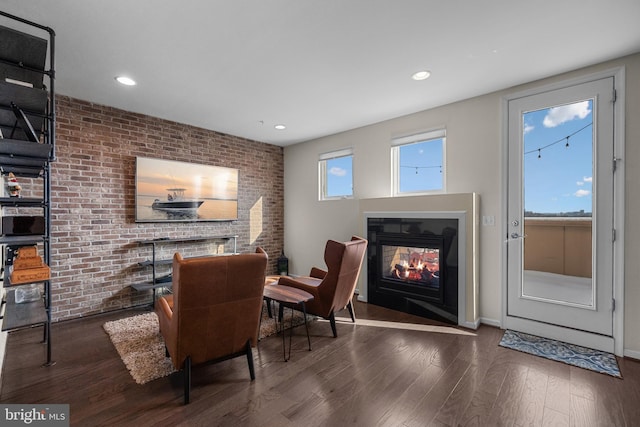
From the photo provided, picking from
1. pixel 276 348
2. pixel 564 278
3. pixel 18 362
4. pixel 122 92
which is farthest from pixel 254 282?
pixel 564 278

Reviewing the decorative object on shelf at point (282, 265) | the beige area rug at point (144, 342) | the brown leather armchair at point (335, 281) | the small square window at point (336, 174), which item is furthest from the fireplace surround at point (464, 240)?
the decorative object on shelf at point (282, 265)

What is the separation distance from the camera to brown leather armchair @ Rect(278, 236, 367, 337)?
2801mm

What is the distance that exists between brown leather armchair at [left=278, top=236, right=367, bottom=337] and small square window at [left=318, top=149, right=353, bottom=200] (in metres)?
1.92

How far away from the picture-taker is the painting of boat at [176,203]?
4.10 m

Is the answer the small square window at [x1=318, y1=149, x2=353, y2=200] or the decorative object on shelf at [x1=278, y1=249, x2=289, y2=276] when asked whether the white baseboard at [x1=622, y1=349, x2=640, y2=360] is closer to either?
the small square window at [x1=318, y1=149, x2=353, y2=200]

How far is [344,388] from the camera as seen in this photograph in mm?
2092

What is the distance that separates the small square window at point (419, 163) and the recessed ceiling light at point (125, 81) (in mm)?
3183

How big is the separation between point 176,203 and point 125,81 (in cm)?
176

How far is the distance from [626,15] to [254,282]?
3.16 metres

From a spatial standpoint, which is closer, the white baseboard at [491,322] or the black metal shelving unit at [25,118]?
the black metal shelving unit at [25,118]

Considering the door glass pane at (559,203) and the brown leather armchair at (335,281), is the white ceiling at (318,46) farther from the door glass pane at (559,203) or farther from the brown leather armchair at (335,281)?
the brown leather armchair at (335,281)

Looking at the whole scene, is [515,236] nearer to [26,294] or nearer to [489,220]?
[489,220]

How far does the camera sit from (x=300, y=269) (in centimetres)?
550

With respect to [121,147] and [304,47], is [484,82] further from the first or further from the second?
[121,147]
